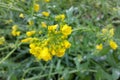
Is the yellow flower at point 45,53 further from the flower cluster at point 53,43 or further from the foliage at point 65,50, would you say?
the foliage at point 65,50

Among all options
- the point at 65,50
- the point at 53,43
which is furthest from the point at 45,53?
the point at 65,50

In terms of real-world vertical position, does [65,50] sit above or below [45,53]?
below

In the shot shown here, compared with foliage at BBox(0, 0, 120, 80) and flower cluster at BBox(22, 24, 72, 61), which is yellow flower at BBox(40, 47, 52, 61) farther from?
foliage at BBox(0, 0, 120, 80)

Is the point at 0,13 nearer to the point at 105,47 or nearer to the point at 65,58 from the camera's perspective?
the point at 65,58

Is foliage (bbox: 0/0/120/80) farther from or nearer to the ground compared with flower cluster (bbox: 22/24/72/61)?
nearer to the ground

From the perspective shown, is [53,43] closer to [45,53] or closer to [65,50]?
[45,53]

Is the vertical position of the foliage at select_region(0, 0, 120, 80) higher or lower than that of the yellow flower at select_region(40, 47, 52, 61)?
lower

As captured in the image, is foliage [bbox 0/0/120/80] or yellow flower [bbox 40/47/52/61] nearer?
yellow flower [bbox 40/47/52/61]

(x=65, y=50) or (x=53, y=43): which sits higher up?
(x=53, y=43)

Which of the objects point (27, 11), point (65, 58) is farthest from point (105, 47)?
point (27, 11)

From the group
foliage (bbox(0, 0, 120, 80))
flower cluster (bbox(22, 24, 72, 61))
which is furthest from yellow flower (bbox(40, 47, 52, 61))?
foliage (bbox(0, 0, 120, 80))

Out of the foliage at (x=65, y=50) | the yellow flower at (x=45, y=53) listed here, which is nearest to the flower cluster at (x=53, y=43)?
the yellow flower at (x=45, y=53)

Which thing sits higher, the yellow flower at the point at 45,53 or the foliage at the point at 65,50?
the yellow flower at the point at 45,53

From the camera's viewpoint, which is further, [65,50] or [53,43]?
[65,50]
